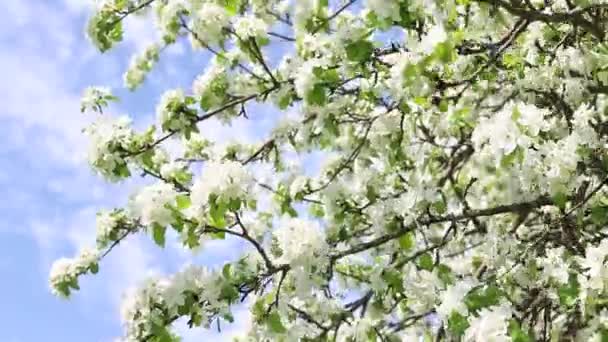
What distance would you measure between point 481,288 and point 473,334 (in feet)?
A: 0.98

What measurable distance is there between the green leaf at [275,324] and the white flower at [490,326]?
3.84 ft

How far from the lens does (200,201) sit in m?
4.09

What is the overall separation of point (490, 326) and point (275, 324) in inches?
51.4

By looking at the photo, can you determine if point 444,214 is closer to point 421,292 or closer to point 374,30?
point 421,292

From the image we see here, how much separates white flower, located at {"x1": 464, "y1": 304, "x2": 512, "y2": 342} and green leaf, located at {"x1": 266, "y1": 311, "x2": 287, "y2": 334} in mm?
1171

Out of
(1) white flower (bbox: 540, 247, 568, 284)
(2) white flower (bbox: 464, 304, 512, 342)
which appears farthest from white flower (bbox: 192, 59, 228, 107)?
(2) white flower (bbox: 464, 304, 512, 342)

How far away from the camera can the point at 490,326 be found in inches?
133

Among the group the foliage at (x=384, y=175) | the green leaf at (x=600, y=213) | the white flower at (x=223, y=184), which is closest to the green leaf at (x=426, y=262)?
the foliage at (x=384, y=175)

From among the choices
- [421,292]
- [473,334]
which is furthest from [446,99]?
[473,334]

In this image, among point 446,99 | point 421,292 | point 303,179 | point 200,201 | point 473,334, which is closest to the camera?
point 473,334

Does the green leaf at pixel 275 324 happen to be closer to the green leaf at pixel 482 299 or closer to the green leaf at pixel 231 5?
the green leaf at pixel 482 299

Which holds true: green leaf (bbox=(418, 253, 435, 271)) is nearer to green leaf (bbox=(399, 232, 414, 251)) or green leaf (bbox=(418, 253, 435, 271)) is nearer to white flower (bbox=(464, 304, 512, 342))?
green leaf (bbox=(399, 232, 414, 251))

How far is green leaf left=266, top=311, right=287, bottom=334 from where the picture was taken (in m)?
4.42

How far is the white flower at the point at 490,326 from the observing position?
132 inches
